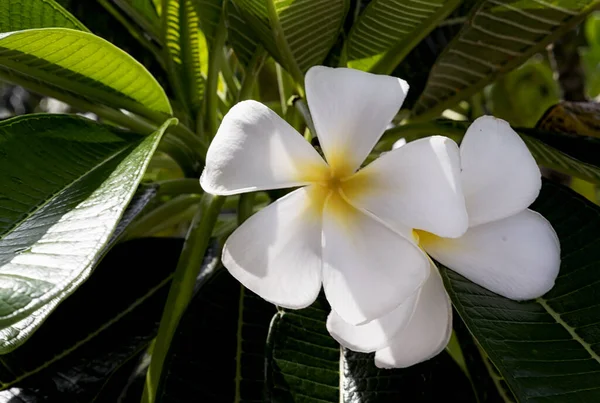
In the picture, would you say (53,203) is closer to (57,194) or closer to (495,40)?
(57,194)

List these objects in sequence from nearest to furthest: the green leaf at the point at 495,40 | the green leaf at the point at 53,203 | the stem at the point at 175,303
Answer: the green leaf at the point at 53,203 < the stem at the point at 175,303 < the green leaf at the point at 495,40

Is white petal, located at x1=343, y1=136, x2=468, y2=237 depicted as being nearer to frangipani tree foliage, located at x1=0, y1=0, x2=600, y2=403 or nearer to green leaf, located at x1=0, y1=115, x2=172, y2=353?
frangipani tree foliage, located at x1=0, y1=0, x2=600, y2=403

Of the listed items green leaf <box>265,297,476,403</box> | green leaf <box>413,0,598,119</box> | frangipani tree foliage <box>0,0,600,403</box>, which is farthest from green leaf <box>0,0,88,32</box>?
green leaf <box>413,0,598,119</box>

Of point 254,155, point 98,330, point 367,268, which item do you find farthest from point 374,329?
point 98,330

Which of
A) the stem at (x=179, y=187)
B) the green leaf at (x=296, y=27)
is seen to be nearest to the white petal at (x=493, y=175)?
the green leaf at (x=296, y=27)

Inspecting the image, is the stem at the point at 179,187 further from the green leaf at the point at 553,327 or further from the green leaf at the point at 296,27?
the green leaf at the point at 553,327

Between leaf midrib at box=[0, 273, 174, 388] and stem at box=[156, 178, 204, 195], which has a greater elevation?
stem at box=[156, 178, 204, 195]

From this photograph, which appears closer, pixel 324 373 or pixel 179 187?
pixel 324 373
